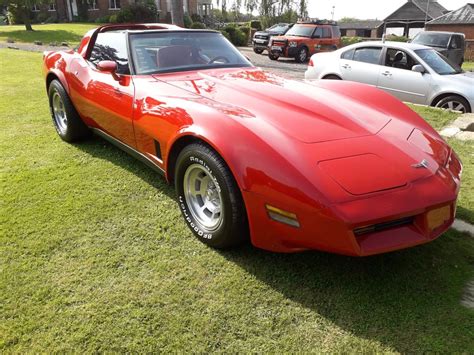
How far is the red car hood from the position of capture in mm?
2576

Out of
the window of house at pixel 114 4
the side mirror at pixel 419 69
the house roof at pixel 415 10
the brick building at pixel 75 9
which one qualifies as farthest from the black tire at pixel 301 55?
the house roof at pixel 415 10

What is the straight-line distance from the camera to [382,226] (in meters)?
2.17

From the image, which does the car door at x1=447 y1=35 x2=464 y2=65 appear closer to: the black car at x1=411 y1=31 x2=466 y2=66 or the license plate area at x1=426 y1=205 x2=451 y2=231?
the black car at x1=411 y1=31 x2=466 y2=66

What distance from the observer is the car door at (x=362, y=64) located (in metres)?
8.16

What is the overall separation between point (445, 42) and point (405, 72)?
9.64 m

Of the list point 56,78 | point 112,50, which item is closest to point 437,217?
point 112,50

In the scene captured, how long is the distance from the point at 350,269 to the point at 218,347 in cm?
101

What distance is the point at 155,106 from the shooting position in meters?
3.10

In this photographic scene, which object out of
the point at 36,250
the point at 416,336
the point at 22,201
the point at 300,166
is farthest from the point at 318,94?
the point at 22,201

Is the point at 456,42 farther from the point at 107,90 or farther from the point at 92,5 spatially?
the point at 92,5

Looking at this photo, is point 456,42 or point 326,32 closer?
point 456,42

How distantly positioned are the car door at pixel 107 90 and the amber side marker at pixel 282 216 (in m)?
1.65

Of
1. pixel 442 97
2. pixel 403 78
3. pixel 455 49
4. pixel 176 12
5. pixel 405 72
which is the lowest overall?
pixel 442 97

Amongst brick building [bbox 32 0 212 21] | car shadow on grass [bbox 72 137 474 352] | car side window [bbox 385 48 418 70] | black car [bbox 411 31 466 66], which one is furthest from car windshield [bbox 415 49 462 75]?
brick building [bbox 32 0 212 21]
